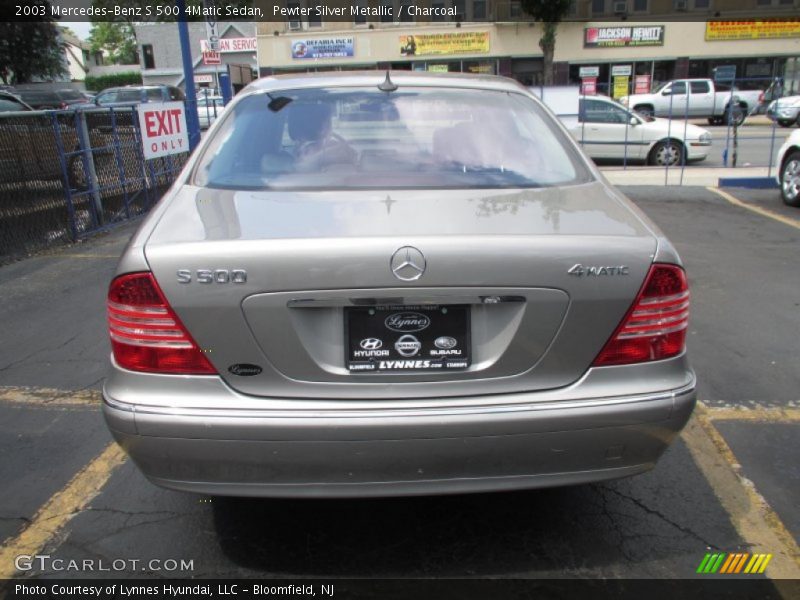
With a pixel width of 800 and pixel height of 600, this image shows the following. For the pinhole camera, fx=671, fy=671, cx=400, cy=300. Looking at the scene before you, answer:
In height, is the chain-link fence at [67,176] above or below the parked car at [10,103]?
below

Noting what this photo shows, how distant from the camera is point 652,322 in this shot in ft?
7.13

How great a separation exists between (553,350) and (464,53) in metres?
37.7

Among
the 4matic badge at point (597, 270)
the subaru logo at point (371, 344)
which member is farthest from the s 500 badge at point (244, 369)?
the 4matic badge at point (597, 270)

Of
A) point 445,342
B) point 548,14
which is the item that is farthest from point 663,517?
point 548,14

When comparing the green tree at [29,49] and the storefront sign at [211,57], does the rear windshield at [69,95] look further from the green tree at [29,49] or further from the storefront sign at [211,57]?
the green tree at [29,49]

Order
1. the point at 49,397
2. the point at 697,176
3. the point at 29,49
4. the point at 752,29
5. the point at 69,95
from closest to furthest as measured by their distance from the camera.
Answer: the point at 49,397
the point at 697,176
the point at 69,95
the point at 752,29
the point at 29,49

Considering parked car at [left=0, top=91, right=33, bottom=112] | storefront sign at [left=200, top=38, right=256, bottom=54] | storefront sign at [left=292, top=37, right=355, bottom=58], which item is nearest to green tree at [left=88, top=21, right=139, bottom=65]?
storefront sign at [left=200, top=38, right=256, bottom=54]

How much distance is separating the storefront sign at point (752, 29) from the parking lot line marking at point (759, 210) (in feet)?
97.5

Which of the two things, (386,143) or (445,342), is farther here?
(386,143)

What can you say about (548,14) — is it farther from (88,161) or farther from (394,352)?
(394,352)

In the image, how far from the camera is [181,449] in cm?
210

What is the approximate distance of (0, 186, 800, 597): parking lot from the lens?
2492mm

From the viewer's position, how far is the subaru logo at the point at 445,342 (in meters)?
2.11

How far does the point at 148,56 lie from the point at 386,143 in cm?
5159
